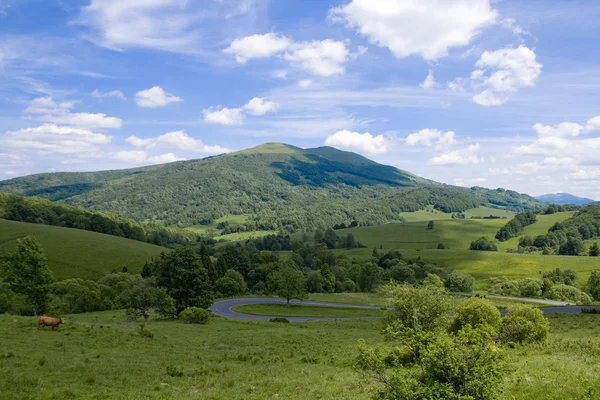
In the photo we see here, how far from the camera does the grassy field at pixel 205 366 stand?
17328mm

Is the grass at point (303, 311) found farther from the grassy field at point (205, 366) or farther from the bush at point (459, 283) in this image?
the bush at point (459, 283)

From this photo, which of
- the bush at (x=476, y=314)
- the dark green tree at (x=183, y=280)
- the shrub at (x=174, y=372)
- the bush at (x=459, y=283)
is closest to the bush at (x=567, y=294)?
the bush at (x=459, y=283)

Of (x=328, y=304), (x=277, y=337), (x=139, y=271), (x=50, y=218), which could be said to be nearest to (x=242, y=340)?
(x=277, y=337)

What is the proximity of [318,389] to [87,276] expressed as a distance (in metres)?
118

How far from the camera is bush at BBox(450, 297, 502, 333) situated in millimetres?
30406

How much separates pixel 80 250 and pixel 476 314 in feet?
442

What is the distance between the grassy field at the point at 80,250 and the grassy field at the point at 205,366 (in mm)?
91475

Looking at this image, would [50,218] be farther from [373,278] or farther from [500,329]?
[500,329]

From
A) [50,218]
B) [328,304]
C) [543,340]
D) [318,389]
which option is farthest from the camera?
[50,218]

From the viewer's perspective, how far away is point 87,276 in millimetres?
116000

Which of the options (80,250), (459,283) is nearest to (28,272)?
(80,250)

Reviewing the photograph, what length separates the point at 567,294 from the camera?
110500 mm

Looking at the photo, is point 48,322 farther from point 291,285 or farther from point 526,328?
point 291,285

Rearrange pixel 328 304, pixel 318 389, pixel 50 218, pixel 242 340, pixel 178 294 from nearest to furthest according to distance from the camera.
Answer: pixel 318 389 < pixel 242 340 < pixel 178 294 < pixel 328 304 < pixel 50 218
